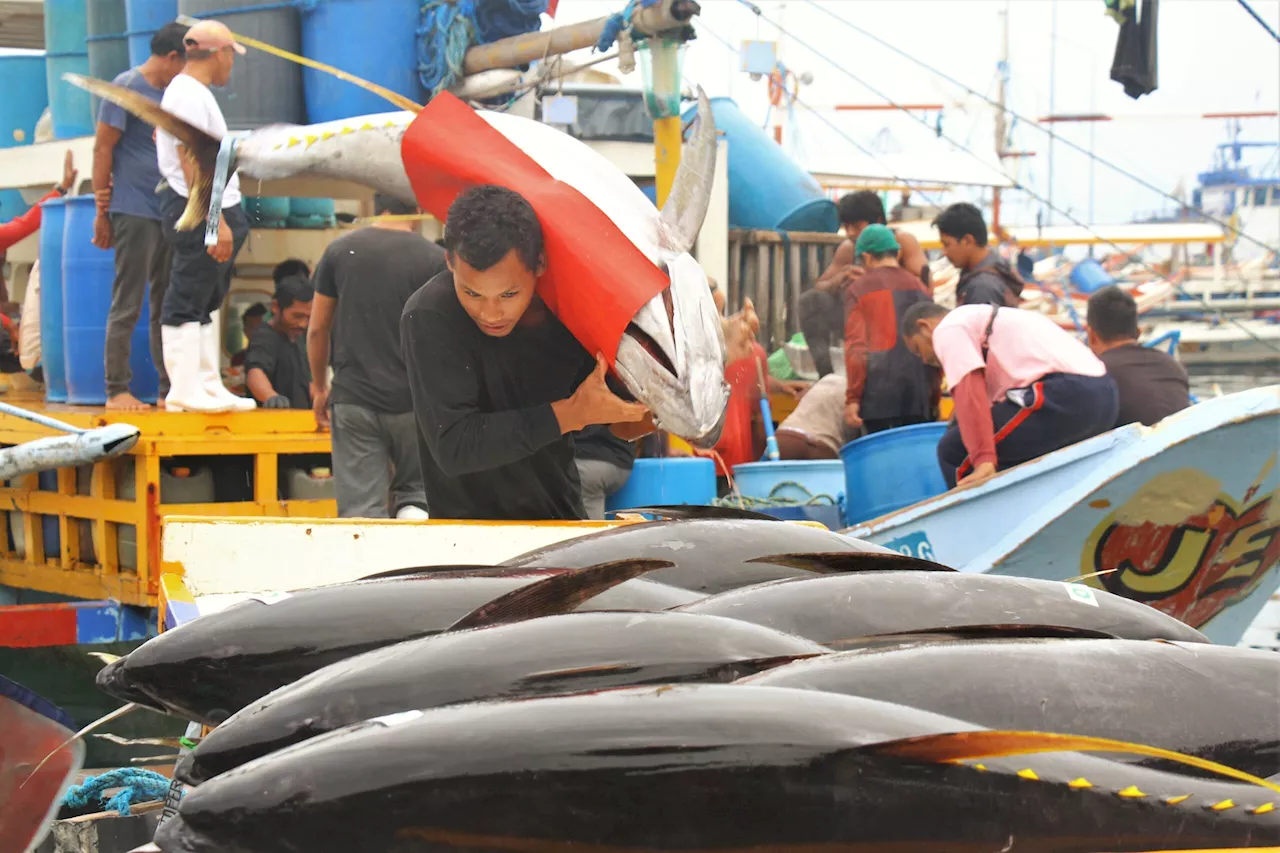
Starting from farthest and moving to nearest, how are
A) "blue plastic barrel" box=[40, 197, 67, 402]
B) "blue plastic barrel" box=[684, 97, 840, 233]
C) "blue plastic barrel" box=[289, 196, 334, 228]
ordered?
"blue plastic barrel" box=[684, 97, 840, 233] < "blue plastic barrel" box=[289, 196, 334, 228] < "blue plastic barrel" box=[40, 197, 67, 402]

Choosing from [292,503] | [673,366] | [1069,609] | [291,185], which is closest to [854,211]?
[291,185]

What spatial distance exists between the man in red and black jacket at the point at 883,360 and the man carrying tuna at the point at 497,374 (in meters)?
4.61

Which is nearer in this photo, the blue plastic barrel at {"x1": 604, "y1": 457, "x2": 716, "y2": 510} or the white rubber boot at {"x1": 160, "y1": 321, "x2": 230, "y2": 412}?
the blue plastic barrel at {"x1": 604, "y1": 457, "x2": 716, "y2": 510}

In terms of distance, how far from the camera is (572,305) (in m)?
3.79

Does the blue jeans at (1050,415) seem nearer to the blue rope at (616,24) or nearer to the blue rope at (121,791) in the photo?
the blue rope at (616,24)

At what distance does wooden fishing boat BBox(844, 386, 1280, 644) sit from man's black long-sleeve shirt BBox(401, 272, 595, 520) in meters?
2.79

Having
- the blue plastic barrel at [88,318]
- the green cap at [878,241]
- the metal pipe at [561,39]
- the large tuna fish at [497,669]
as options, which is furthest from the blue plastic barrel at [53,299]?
the large tuna fish at [497,669]

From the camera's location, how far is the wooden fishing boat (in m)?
5.80

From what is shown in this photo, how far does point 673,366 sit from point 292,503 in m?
3.79

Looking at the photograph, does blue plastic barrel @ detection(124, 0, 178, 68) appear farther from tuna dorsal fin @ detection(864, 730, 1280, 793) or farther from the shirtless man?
tuna dorsal fin @ detection(864, 730, 1280, 793)

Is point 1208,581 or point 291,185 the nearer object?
point 1208,581

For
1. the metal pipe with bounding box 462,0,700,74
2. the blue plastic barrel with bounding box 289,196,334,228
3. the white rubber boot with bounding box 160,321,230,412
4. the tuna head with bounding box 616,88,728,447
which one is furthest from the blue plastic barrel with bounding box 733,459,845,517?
the blue plastic barrel with bounding box 289,196,334,228

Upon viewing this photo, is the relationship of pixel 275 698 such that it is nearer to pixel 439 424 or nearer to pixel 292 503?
pixel 439 424

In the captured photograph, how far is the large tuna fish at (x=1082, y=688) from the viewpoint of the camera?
1.81 meters
